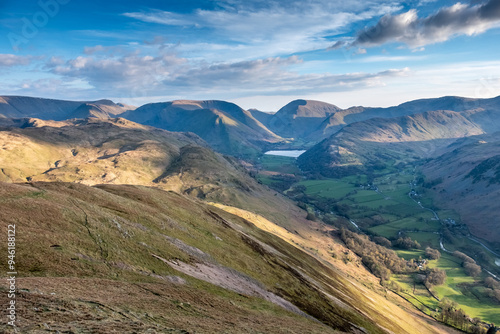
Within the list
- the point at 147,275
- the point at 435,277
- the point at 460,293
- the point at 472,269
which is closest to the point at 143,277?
the point at 147,275

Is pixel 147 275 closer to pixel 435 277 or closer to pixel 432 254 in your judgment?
pixel 435 277

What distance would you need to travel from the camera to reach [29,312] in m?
20.9

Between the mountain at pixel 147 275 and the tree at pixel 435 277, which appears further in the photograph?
the tree at pixel 435 277

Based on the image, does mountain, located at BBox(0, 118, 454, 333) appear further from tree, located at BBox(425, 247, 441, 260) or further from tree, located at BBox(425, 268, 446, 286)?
tree, located at BBox(425, 247, 441, 260)

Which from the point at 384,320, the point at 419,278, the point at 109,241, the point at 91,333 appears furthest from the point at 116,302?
the point at 419,278

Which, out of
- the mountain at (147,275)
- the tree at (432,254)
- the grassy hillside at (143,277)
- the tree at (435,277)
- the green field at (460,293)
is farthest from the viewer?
the tree at (432,254)

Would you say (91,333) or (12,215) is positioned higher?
(12,215)

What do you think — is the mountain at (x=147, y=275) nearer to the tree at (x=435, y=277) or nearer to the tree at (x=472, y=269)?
the tree at (x=435, y=277)

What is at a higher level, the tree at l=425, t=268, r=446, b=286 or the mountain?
the mountain

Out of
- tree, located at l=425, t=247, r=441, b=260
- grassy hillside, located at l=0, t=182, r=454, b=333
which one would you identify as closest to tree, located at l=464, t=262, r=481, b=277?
tree, located at l=425, t=247, r=441, b=260

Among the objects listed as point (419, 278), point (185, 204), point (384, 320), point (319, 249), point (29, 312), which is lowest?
point (419, 278)

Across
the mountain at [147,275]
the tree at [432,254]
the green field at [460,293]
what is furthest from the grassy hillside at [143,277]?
the tree at [432,254]

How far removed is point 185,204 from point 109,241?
43.9 meters

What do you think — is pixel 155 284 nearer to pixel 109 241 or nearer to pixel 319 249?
pixel 109 241
